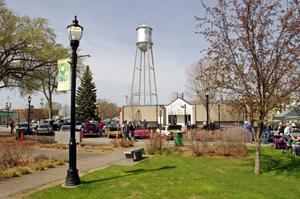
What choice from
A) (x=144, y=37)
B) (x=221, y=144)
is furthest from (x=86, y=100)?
(x=221, y=144)

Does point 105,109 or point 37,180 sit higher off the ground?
point 105,109

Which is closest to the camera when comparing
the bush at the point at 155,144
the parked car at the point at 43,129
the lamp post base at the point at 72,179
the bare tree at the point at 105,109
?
the lamp post base at the point at 72,179

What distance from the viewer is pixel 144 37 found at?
5269 centimetres

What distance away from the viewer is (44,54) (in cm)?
2631

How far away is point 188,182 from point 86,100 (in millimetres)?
67775

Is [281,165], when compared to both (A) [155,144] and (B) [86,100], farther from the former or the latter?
(B) [86,100]

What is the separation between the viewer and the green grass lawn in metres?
A: 8.74

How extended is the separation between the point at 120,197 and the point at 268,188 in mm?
4075

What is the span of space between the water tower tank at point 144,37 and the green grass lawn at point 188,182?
130 feet

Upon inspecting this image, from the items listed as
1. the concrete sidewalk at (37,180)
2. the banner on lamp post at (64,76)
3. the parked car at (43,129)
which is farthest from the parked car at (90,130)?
the banner on lamp post at (64,76)

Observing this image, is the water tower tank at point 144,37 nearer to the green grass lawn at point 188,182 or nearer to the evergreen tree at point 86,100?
the evergreen tree at point 86,100

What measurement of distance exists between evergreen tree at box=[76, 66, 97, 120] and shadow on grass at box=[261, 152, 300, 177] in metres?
62.0

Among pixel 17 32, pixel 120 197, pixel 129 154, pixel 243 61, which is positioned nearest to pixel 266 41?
pixel 243 61

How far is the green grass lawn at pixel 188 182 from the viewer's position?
874cm
